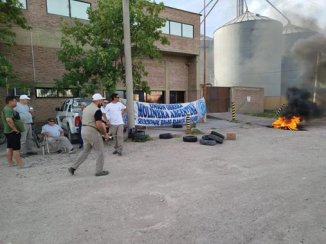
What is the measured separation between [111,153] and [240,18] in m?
29.5

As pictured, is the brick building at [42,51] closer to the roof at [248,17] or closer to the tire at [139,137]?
the tire at [139,137]

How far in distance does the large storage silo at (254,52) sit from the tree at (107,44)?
2067cm

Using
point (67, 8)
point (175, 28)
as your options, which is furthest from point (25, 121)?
point (175, 28)

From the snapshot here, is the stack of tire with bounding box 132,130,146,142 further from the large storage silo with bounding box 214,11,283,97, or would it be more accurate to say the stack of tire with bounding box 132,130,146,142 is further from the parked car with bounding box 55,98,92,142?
the large storage silo with bounding box 214,11,283,97

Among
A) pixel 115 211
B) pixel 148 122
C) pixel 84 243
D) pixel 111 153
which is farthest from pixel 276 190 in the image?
pixel 148 122

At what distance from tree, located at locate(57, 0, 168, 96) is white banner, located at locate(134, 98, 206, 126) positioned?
2.13 m

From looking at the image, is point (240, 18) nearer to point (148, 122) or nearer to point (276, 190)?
point (148, 122)

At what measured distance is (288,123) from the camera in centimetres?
1525

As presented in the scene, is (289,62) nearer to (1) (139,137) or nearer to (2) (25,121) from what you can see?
(1) (139,137)

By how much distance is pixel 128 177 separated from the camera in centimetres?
611

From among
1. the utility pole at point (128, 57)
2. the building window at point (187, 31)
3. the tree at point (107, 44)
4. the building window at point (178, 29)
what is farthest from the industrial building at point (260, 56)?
the utility pole at point (128, 57)

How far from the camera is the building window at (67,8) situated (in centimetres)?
1595

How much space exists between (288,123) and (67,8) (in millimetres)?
14682

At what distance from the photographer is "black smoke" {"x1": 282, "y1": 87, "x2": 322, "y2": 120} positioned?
16656 millimetres
